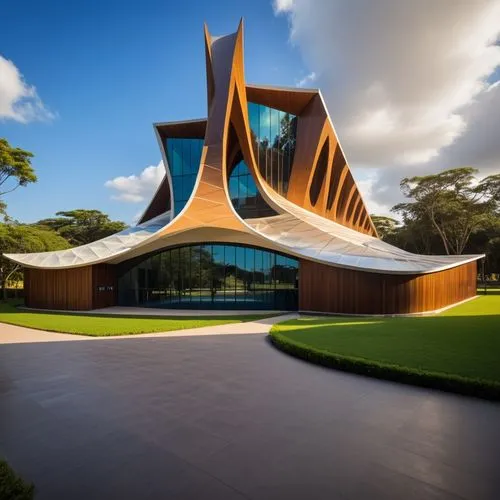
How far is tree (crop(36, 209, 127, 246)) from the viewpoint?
45062 mm

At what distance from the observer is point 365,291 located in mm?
15883

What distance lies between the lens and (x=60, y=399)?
5.39 meters

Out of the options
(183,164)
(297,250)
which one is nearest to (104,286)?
(183,164)

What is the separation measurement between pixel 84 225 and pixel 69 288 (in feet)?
95.2

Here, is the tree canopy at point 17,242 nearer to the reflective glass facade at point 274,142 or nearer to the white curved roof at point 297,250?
the white curved roof at point 297,250

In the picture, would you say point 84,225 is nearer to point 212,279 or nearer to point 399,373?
point 212,279

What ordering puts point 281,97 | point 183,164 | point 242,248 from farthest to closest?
point 183,164
point 281,97
point 242,248

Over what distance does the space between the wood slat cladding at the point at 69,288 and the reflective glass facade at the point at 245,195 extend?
993 cm

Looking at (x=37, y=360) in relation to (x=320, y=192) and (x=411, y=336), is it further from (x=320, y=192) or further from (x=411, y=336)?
(x=320, y=192)

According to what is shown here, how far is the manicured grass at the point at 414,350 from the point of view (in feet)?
18.9

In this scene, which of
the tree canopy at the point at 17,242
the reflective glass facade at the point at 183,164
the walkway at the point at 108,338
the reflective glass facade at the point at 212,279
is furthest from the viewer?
the reflective glass facade at the point at 183,164

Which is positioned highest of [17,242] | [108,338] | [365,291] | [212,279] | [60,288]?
[17,242]

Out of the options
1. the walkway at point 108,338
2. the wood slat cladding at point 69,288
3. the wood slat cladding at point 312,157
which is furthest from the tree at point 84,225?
the walkway at point 108,338

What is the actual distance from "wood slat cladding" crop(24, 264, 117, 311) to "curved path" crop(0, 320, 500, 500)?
44.2 ft
